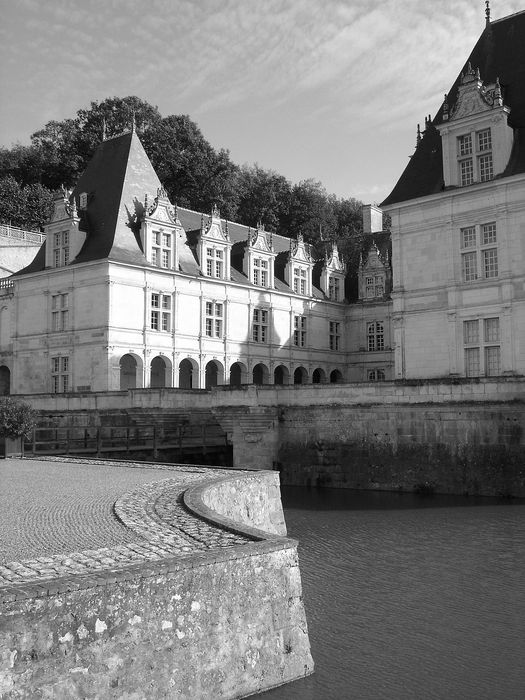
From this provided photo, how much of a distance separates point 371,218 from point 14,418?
1553 inches

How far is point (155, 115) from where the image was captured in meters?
62.3

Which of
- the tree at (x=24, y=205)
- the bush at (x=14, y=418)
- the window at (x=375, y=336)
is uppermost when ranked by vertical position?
the tree at (x=24, y=205)

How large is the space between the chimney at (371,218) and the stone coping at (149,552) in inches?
1831

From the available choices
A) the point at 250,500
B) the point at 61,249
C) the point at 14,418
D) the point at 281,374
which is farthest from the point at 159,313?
the point at 250,500

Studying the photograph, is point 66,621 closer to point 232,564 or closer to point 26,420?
point 232,564

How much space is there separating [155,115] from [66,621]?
199 feet

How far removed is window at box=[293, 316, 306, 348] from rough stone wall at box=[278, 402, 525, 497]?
21.0m

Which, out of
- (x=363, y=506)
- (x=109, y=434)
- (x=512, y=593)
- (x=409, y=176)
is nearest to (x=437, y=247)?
(x=409, y=176)

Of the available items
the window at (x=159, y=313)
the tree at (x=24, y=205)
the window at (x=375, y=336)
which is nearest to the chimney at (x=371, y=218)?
the window at (x=375, y=336)

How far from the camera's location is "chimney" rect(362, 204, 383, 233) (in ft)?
182

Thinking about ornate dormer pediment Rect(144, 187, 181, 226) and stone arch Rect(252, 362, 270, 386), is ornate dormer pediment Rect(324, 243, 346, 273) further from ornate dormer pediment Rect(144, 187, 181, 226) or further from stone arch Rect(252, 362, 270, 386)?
ornate dormer pediment Rect(144, 187, 181, 226)

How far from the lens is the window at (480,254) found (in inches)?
1108

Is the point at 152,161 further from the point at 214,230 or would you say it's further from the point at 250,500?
the point at 250,500

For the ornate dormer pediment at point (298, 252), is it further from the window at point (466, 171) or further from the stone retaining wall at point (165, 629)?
the stone retaining wall at point (165, 629)
